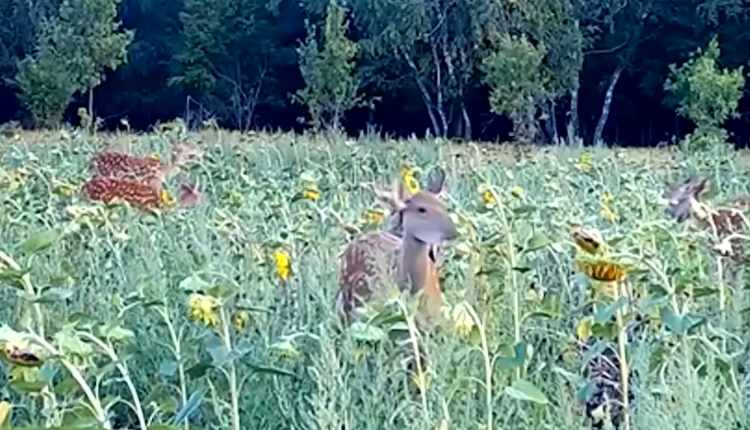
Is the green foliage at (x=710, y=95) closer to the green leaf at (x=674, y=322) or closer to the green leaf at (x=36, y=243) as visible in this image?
the green leaf at (x=674, y=322)

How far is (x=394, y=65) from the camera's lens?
34.8 m

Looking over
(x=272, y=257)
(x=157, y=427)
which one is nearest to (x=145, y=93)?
(x=272, y=257)

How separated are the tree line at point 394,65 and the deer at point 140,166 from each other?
20.8 metres

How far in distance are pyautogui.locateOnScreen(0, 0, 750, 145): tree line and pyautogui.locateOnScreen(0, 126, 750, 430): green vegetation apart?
77.4 ft

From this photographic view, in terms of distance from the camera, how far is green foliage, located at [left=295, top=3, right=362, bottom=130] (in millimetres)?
31141

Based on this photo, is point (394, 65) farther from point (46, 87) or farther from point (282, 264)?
point (282, 264)

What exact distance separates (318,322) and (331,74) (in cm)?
2790

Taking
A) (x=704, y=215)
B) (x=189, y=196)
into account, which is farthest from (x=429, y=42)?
(x=704, y=215)

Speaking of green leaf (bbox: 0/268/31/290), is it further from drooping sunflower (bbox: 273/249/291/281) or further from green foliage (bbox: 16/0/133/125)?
green foliage (bbox: 16/0/133/125)

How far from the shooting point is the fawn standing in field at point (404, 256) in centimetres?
357

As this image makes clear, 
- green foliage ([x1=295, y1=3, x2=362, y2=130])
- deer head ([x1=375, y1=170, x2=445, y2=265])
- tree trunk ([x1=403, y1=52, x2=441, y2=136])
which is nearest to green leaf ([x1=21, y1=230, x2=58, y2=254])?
deer head ([x1=375, y1=170, x2=445, y2=265])

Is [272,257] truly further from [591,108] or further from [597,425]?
[591,108]

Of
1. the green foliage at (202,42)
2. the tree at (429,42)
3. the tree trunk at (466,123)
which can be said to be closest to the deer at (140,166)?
the tree at (429,42)

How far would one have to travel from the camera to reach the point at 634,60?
35.0 metres
